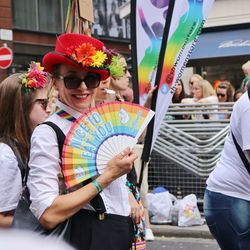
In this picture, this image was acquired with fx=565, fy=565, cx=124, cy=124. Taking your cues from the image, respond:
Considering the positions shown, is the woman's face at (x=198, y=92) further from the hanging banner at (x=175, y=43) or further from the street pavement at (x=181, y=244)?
the hanging banner at (x=175, y=43)

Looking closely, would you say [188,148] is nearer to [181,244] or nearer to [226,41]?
[181,244]

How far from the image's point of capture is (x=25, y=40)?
68.4 feet

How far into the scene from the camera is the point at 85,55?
2402 mm

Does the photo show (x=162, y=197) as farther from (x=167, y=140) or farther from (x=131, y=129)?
(x=131, y=129)

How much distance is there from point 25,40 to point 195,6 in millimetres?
16971

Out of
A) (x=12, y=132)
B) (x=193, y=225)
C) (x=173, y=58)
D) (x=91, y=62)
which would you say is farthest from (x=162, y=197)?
(x=91, y=62)

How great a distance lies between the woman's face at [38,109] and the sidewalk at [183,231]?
434cm

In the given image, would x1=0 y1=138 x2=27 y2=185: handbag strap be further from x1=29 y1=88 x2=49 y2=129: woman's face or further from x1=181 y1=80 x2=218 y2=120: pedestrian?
x1=181 y1=80 x2=218 y2=120: pedestrian

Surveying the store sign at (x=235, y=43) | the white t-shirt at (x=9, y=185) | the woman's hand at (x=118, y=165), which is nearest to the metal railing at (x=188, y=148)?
the white t-shirt at (x=9, y=185)

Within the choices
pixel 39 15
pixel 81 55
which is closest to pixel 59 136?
pixel 81 55

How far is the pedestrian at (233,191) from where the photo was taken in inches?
115

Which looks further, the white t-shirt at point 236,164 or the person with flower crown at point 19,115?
the white t-shirt at point 236,164

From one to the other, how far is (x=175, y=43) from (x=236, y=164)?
5.93ft

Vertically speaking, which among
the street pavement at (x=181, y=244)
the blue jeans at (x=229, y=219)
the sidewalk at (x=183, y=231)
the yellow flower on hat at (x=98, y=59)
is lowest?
the street pavement at (x=181, y=244)
